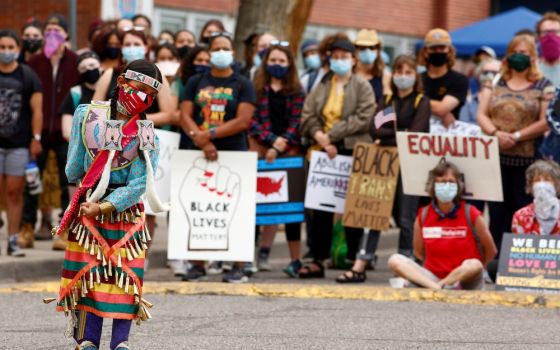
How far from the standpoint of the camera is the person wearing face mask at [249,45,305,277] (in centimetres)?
1261

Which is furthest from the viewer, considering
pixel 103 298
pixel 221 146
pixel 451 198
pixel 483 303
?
pixel 221 146

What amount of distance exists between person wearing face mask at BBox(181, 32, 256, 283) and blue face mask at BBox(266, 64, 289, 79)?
1.62ft

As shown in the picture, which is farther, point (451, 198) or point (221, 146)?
point (221, 146)

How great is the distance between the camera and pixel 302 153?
13.0 metres

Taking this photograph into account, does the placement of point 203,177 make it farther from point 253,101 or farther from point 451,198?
point 451,198

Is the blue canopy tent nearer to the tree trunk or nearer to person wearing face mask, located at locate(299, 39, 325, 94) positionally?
the tree trunk

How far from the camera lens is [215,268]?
1312 cm

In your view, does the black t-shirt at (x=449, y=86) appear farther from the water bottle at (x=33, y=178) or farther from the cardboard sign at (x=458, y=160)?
the water bottle at (x=33, y=178)

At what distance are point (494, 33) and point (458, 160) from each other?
13.2 metres

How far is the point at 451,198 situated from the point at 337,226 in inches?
81.0

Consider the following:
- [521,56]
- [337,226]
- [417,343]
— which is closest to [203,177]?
[337,226]

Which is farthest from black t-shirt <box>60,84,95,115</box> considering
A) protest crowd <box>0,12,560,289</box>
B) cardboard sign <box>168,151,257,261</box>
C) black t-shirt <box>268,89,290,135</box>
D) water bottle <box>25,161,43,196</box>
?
black t-shirt <box>268,89,290,135</box>

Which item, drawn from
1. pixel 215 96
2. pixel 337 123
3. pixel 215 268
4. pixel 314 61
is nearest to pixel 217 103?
pixel 215 96

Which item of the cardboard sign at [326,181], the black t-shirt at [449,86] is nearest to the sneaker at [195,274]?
the cardboard sign at [326,181]
